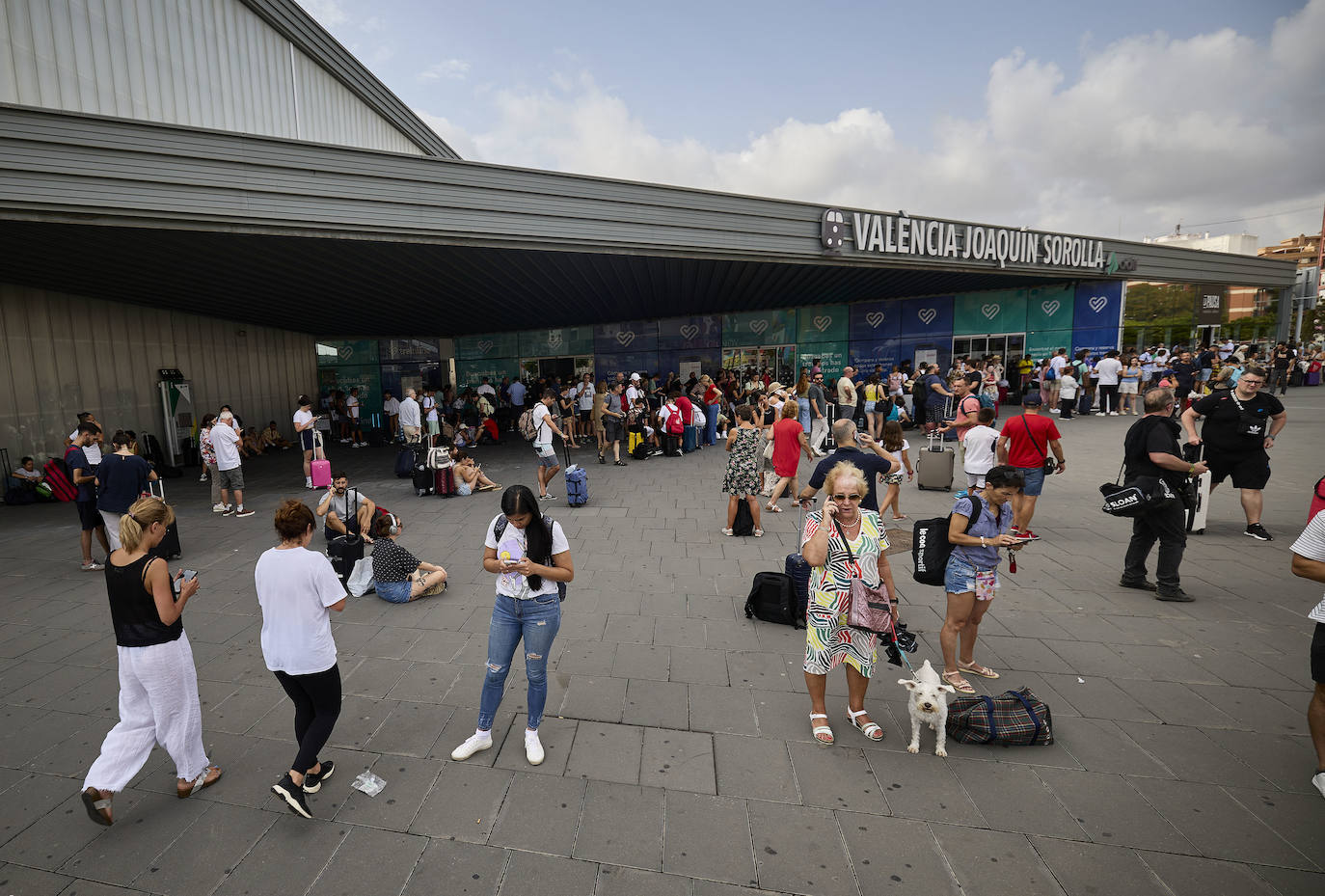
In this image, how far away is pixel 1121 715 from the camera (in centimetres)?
371

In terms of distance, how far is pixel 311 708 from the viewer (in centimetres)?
317

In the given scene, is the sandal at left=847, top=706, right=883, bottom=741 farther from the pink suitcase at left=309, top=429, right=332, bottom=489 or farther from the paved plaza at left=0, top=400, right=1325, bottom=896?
the pink suitcase at left=309, top=429, right=332, bottom=489

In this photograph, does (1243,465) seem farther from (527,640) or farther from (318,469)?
(318,469)

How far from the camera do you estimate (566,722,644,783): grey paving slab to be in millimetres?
3293

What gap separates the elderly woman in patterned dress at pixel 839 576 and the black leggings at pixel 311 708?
2636mm

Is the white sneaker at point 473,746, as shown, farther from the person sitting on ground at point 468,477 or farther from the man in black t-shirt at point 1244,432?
the man in black t-shirt at point 1244,432

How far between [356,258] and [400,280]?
207 cm

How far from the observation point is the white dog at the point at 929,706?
3342 mm

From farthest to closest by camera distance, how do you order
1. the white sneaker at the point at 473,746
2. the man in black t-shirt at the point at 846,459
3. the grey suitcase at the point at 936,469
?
1. the grey suitcase at the point at 936,469
2. the man in black t-shirt at the point at 846,459
3. the white sneaker at the point at 473,746

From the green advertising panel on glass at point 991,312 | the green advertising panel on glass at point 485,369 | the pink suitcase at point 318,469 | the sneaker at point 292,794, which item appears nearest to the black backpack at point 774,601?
the sneaker at point 292,794

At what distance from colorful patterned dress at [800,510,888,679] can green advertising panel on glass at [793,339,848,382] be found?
17.8 metres

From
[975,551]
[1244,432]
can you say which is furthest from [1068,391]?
[975,551]

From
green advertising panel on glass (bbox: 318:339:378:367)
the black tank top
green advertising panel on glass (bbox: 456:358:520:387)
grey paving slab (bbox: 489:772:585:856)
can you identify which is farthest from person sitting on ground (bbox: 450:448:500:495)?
green advertising panel on glass (bbox: 318:339:378:367)

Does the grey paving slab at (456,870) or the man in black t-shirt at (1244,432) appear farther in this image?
the man in black t-shirt at (1244,432)
